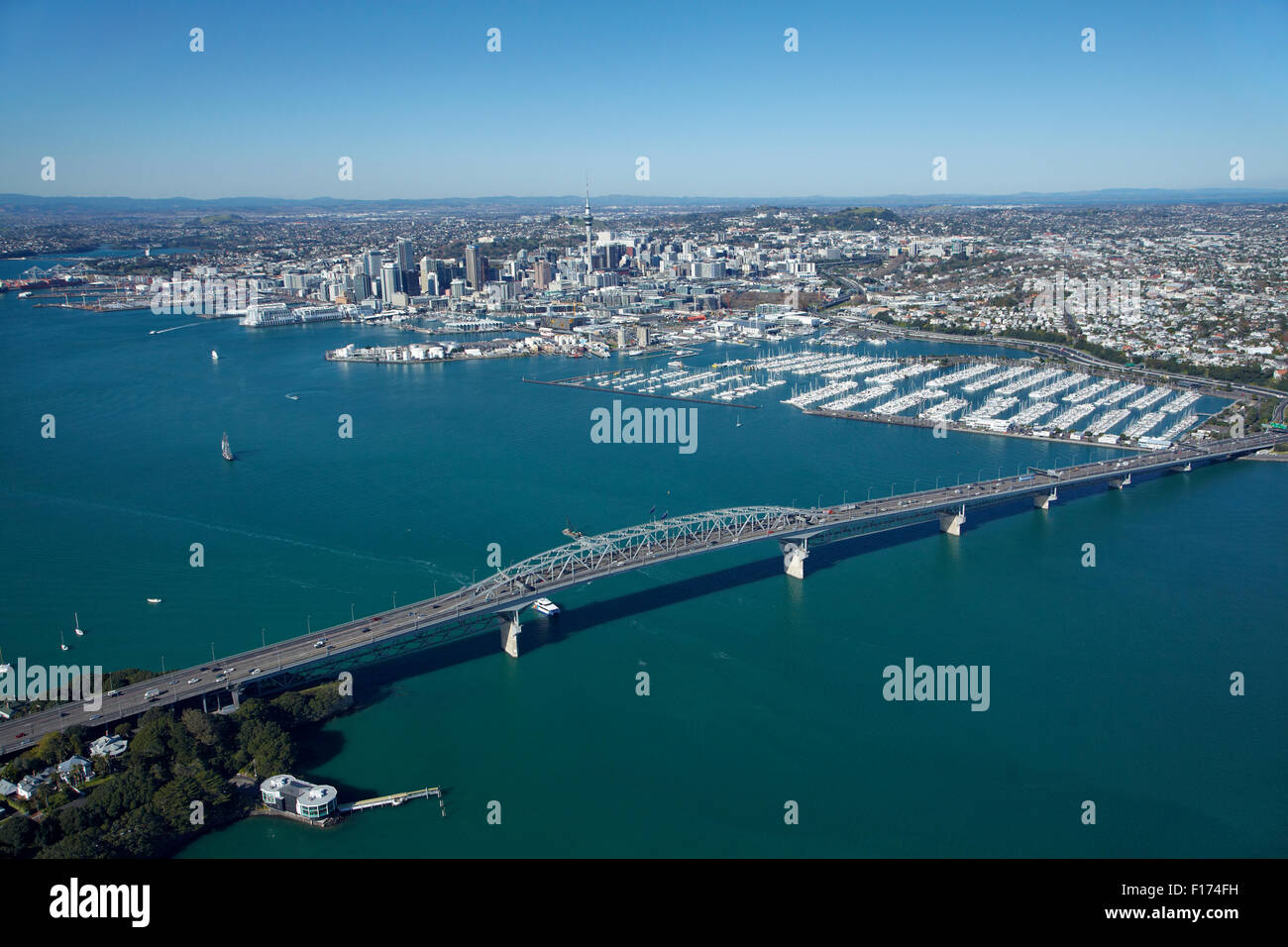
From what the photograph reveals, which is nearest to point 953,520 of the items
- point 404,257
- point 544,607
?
point 544,607

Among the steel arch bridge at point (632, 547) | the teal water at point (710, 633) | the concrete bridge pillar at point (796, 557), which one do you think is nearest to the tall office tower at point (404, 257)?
the teal water at point (710, 633)

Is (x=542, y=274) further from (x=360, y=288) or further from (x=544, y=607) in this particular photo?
(x=544, y=607)

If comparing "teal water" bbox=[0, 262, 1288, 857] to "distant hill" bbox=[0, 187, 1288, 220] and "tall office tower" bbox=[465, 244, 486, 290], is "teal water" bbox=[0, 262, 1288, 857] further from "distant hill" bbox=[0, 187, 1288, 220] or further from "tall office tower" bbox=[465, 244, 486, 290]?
"distant hill" bbox=[0, 187, 1288, 220]

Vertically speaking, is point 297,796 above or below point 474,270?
below

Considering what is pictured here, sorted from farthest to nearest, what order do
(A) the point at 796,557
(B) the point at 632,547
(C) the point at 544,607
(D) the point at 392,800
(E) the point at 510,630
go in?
(A) the point at 796,557 → (B) the point at 632,547 → (C) the point at 544,607 → (E) the point at 510,630 → (D) the point at 392,800
